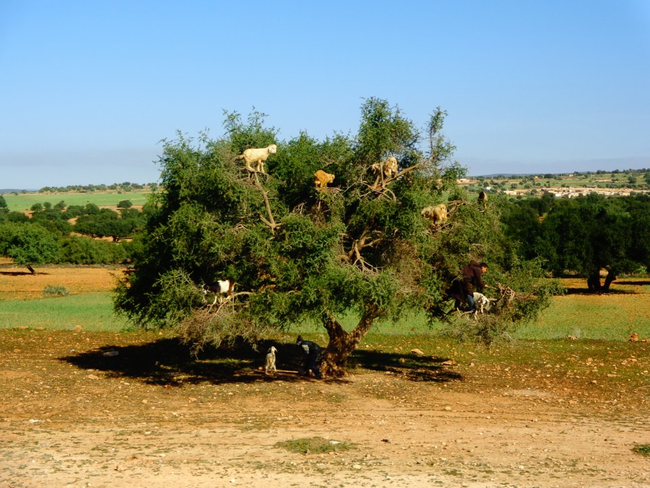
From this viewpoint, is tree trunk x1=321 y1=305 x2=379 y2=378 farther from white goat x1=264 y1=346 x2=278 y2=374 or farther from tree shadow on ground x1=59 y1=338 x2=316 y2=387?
white goat x1=264 y1=346 x2=278 y2=374

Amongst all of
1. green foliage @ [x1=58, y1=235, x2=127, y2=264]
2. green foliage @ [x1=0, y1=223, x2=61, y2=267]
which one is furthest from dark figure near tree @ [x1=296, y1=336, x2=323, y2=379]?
green foliage @ [x1=58, y1=235, x2=127, y2=264]

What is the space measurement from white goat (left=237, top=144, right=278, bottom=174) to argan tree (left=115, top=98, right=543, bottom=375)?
303 mm

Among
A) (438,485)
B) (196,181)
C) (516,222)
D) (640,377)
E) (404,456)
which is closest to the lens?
(438,485)

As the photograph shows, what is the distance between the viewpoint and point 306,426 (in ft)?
59.2

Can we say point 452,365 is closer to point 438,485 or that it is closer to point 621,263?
point 438,485

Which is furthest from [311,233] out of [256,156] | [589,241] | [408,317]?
[589,241]

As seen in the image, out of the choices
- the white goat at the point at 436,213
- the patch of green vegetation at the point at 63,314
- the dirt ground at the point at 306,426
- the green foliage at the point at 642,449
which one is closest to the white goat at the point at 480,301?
the white goat at the point at 436,213

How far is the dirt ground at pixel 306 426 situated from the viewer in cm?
1413

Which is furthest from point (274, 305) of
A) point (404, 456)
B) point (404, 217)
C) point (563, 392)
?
point (563, 392)

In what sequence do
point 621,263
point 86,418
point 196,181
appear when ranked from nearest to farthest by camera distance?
point 86,418
point 196,181
point 621,263

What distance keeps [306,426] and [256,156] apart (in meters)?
7.93

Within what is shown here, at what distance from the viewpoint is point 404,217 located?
67.6 ft

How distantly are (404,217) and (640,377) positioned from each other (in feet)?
34.5

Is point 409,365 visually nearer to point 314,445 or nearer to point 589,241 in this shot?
point 314,445
